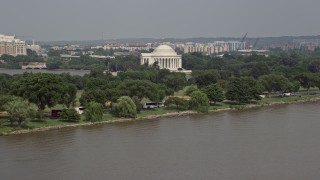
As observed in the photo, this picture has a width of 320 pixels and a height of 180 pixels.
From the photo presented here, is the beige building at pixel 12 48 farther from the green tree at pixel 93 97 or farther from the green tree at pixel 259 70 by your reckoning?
the green tree at pixel 93 97

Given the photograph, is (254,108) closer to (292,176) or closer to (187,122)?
(187,122)

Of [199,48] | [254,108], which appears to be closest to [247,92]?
[254,108]

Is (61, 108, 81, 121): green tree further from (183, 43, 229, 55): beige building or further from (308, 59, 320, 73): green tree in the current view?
(183, 43, 229, 55): beige building

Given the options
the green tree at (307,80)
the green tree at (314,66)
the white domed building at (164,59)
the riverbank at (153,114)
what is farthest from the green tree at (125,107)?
the white domed building at (164,59)

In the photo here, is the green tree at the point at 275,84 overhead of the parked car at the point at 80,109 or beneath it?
overhead

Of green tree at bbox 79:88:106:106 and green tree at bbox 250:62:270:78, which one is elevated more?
green tree at bbox 250:62:270:78

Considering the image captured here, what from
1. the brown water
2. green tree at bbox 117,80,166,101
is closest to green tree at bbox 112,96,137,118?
the brown water

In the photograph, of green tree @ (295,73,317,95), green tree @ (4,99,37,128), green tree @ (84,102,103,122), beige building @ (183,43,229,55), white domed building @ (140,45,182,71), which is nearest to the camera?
green tree @ (4,99,37,128)
